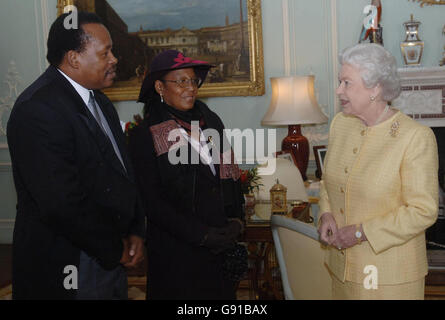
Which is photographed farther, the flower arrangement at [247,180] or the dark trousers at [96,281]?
the flower arrangement at [247,180]

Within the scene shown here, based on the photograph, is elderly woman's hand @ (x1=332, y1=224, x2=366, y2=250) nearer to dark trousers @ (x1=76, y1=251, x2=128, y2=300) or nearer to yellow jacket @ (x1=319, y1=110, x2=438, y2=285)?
yellow jacket @ (x1=319, y1=110, x2=438, y2=285)

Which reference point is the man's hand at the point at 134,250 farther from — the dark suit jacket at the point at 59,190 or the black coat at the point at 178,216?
the black coat at the point at 178,216

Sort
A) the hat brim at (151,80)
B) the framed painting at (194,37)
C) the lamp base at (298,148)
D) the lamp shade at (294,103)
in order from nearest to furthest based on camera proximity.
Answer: the hat brim at (151,80) < the lamp shade at (294,103) < the lamp base at (298,148) < the framed painting at (194,37)

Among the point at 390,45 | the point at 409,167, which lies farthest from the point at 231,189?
the point at 390,45

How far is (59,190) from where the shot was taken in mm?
1571

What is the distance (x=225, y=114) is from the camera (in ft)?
16.1

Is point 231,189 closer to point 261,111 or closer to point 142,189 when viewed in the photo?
point 142,189

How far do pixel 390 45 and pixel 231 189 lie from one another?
2926 mm

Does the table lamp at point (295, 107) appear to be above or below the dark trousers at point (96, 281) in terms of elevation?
above

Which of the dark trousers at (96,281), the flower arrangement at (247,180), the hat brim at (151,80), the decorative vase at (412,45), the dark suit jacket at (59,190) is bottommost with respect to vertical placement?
the dark trousers at (96,281)

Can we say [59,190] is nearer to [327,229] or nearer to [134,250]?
[134,250]

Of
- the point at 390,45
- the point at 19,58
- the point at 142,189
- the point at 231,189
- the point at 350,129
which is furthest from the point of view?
the point at 19,58

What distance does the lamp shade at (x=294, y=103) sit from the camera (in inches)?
162

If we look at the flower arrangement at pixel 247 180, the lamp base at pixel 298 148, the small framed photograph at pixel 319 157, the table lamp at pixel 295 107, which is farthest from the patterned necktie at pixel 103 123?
the small framed photograph at pixel 319 157
